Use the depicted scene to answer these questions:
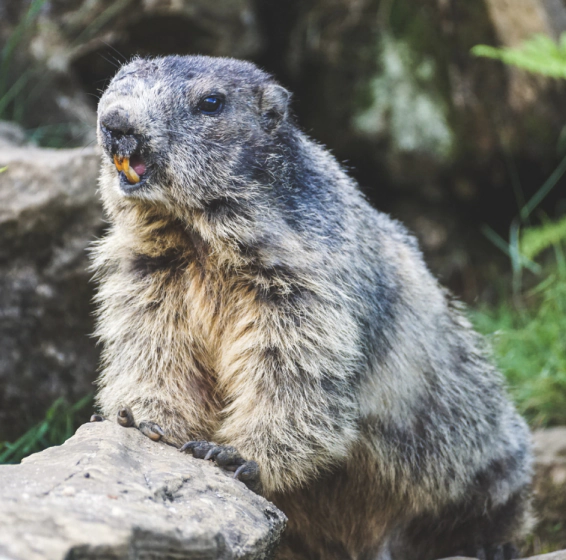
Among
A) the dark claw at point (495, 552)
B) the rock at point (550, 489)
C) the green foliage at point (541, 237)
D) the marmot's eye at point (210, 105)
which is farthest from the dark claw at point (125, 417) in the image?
the green foliage at point (541, 237)

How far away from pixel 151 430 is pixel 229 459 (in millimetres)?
438

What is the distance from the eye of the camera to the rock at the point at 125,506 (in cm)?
232

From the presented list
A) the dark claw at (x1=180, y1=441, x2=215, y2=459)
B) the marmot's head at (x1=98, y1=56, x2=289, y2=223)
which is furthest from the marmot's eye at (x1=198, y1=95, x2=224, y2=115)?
the dark claw at (x1=180, y1=441, x2=215, y2=459)

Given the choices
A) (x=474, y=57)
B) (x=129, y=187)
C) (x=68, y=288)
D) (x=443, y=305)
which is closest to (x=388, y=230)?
(x=443, y=305)

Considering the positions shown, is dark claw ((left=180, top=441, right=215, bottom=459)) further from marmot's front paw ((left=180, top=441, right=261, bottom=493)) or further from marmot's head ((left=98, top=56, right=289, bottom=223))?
marmot's head ((left=98, top=56, right=289, bottom=223))

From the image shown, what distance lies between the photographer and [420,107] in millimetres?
8375

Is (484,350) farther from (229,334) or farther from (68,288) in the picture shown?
(68,288)

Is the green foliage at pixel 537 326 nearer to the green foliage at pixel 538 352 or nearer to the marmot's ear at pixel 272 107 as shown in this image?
the green foliage at pixel 538 352

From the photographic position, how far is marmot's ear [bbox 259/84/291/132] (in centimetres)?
442

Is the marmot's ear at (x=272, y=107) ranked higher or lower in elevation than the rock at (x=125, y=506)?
higher

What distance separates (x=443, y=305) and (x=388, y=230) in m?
0.63

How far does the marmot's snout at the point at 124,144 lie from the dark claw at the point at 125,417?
1.14 meters

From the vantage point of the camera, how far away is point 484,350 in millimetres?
5578

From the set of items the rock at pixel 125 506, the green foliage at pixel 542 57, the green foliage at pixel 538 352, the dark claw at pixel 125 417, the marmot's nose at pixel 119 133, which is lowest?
the green foliage at pixel 538 352
